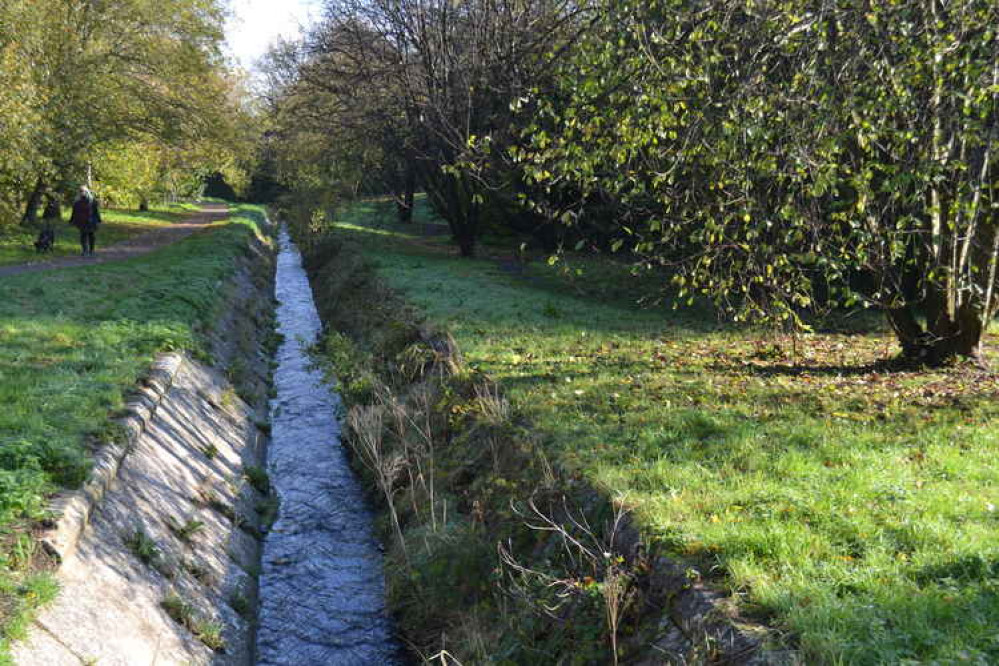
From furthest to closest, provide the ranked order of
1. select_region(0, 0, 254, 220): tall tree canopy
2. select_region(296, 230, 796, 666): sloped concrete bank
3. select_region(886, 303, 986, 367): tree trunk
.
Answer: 1. select_region(0, 0, 254, 220): tall tree canopy
2. select_region(886, 303, 986, 367): tree trunk
3. select_region(296, 230, 796, 666): sloped concrete bank

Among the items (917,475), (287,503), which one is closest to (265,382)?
(287,503)

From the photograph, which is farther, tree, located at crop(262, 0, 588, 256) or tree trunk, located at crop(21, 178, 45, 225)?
tree trunk, located at crop(21, 178, 45, 225)

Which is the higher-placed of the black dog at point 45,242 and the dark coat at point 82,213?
the dark coat at point 82,213

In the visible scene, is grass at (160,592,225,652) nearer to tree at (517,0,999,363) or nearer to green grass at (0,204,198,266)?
tree at (517,0,999,363)

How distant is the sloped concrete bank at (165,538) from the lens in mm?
5906

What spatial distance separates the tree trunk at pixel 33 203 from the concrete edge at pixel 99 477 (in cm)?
2147

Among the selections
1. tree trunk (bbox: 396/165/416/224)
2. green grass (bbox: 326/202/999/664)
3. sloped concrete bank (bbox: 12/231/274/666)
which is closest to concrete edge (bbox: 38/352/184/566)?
sloped concrete bank (bbox: 12/231/274/666)

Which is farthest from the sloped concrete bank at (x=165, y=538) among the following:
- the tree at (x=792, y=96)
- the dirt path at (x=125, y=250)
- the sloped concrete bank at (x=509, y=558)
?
the dirt path at (x=125, y=250)

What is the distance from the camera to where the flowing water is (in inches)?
305

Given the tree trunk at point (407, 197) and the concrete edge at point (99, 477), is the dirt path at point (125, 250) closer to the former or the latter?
the tree trunk at point (407, 197)

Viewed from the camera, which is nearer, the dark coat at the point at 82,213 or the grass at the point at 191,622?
the grass at the point at 191,622

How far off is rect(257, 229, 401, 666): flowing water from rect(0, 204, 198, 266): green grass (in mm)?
14112

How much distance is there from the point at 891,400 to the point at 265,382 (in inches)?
475

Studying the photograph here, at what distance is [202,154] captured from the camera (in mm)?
32469
